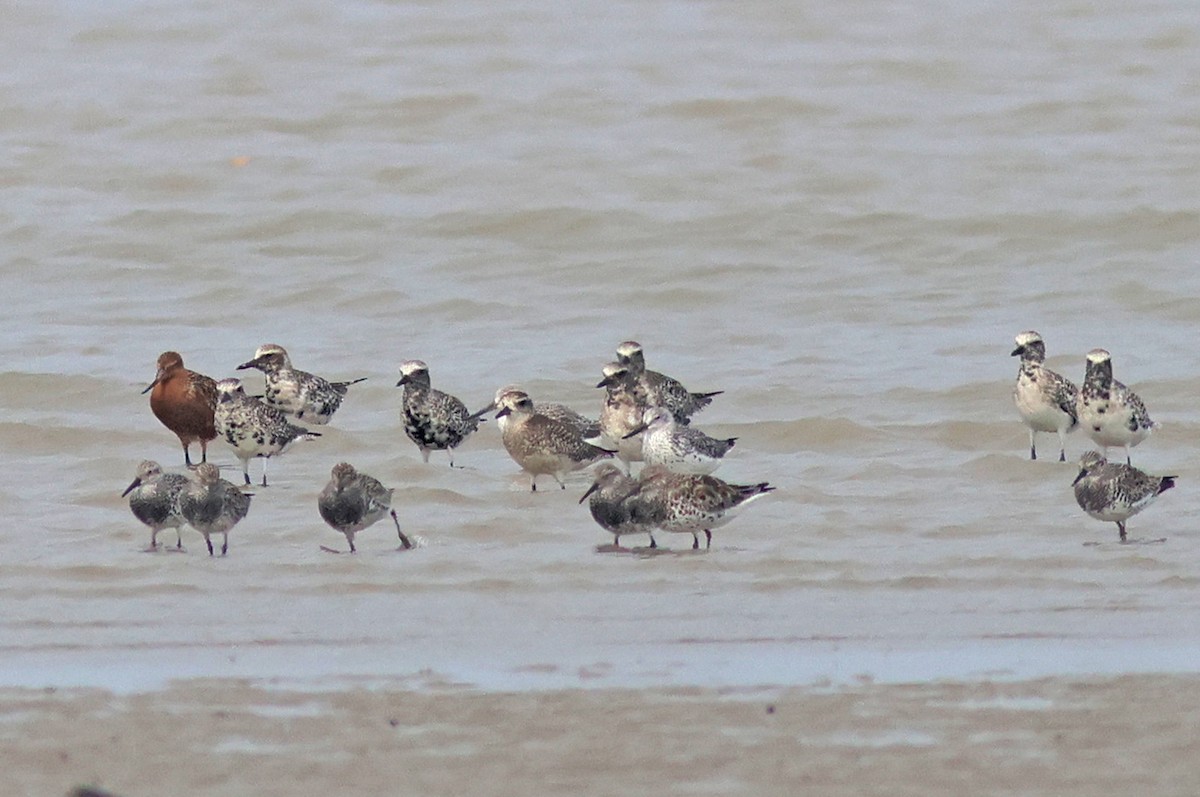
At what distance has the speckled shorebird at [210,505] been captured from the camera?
11102 millimetres

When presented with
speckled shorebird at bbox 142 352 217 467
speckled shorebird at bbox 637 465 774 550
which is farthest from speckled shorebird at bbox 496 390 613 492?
speckled shorebird at bbox 142 352 217 467

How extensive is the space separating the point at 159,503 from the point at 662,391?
4288 mm

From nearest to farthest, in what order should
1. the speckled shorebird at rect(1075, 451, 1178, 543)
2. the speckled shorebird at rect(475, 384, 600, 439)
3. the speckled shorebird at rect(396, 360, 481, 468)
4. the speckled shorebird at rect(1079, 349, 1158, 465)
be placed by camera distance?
1. the speckled shorebird at rect(1075, 451, 1178, 543)
2. the speckled shorebird at rect(1079, 349, 1158, 465)
3. the speckled shorebird at rect(475, 384, 600, 439)
4. the speckled shorebird at rect(396, 360, 481, 468)

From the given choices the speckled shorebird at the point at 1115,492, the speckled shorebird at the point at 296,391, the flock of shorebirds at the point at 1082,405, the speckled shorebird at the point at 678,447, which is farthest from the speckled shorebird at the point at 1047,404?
the speckled shorebird at the point at 296,391

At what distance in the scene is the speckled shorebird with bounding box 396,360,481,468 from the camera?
13.9 metres

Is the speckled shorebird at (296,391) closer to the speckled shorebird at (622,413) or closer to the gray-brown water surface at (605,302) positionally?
the gray-brown water surface at (605,302)

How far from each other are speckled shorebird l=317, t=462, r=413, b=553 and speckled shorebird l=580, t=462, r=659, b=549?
40.3 inches

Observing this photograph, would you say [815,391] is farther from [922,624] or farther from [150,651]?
[150,651]

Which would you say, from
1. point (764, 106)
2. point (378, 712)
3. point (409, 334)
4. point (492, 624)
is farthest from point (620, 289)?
point (378, 712)

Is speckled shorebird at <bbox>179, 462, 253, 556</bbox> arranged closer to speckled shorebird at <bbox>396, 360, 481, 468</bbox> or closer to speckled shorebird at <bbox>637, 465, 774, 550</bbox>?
speckled shorebird at <bbox>637, 465, 774, 550</bbox>

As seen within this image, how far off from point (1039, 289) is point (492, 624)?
11.1m

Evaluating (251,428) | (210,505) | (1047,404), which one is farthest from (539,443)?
(1047,404)

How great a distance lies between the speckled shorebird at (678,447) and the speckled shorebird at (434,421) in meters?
1.24

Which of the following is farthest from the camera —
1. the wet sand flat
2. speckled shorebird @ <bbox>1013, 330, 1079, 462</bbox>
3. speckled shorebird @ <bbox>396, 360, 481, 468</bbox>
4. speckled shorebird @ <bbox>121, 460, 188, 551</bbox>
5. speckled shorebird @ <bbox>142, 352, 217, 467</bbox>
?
speckled shorebird @ <bbox>142, 352, 217, 467</bbox>
